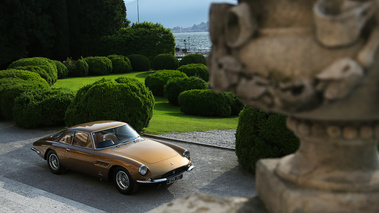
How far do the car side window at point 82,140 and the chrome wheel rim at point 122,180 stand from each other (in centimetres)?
104

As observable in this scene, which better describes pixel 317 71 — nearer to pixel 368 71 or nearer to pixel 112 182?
pixel 368 71

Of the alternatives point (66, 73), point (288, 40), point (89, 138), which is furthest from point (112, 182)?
point (66, 73)

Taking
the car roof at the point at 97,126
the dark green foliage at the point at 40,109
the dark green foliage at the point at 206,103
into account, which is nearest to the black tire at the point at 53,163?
the car roof at the point at 97,126

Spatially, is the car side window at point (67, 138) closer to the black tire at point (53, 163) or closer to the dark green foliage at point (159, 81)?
the black tire at point (53, 163)

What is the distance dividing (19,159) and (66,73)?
18127mm

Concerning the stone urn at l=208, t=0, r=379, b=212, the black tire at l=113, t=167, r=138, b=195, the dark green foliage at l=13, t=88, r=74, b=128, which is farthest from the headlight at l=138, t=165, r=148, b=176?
the dark green foliage at l=13, t=88, r=74, b=128

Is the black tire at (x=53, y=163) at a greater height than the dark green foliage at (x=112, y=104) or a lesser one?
lesser

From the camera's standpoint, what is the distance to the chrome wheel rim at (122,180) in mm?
7445

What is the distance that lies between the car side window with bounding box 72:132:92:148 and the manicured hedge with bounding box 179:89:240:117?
8371 millimetres

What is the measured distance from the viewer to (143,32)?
125 feet

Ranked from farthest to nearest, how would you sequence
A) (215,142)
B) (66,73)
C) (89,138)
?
1. (66,73)
2. (215,142)
3. (89,138)

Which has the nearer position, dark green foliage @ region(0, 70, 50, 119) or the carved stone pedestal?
the carved stone pedestal

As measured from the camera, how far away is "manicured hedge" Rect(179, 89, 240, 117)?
52.6 ft

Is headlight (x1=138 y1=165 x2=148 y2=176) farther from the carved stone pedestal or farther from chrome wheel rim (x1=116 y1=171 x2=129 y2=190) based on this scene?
the carved stone pedestal
